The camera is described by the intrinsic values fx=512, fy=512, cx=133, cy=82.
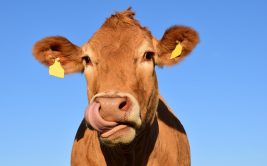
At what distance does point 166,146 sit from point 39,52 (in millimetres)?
2610

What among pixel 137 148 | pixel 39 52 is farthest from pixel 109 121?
pixel 39 52

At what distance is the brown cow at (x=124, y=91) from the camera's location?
6.38 meters

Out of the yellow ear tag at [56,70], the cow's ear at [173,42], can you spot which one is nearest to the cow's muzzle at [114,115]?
the cow's ear at [173,42]

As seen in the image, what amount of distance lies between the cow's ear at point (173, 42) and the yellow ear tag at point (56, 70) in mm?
1645

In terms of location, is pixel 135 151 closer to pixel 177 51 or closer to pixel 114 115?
pixel 114 115

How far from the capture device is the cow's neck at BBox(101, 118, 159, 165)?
24.7 ft

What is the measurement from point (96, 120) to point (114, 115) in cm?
26

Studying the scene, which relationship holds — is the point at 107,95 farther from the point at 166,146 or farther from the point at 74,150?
the point at 74,150

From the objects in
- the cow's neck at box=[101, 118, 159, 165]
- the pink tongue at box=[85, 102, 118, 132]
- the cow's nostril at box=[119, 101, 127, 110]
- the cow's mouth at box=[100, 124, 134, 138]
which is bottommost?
the cow's neck at box=[101, 118, 159, 165]

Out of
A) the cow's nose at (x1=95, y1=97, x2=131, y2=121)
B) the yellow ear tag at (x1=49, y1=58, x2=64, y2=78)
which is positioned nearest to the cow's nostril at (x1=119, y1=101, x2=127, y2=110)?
the cow's nose at (x1=95, y1=97, x2=131, y2=121)

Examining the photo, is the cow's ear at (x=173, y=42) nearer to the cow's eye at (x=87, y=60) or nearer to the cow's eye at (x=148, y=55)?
the cow's eye at (x=148, y=55)

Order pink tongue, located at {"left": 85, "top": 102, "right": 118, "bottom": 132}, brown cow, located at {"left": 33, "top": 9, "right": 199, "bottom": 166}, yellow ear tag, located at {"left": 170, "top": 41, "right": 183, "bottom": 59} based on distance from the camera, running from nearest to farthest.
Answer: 1. pink tongue, located at {"left": 85, "top": 102, "right": 118, "bottom": 132}
2. brown cow, located at {"left": 33, "top": 9, "right": 199, "bottom": 166}
3. yellow ear tag, located at {"left": 170, "top": 41, "right": 183, "bottom": 59}

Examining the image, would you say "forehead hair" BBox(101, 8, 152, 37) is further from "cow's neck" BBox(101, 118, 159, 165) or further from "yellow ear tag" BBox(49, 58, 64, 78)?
"cow's neck" BBox(101, 118, 159, 165)

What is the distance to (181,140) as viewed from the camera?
9133 mm
